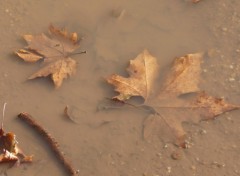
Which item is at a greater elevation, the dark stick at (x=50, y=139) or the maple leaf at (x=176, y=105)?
the maple leaf at (x=176, y=105)

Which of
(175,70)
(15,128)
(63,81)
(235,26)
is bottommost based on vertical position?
(15,128)

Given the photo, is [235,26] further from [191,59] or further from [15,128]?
[15,128]

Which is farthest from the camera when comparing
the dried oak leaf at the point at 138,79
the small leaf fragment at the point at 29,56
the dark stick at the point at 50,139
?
the small leaf fragment at the point at 29,56

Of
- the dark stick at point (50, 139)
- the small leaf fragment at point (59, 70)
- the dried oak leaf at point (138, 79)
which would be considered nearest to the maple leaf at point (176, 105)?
the dried oak leaf at point (138, 79)

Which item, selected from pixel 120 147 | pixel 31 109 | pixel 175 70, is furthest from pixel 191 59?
pixel 31 109

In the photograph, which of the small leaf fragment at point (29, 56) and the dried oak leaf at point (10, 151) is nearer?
the dried oak leaf at point (10, 151)

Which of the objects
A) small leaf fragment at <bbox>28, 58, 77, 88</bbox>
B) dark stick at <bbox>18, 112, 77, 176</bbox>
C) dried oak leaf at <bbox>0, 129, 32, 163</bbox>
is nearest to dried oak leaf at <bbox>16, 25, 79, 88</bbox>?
small leaf fragment at <bbox>28, 58, 77, 88</bbox>

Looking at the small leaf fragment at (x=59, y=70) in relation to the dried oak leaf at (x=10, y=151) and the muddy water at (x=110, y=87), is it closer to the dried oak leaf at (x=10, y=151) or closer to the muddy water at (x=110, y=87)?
the muddy water at (x=110, y=87)
